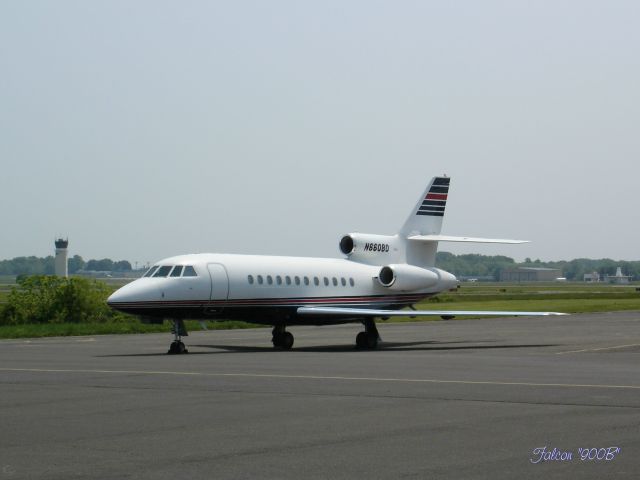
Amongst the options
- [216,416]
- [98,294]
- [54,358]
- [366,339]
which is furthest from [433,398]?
[98,294]

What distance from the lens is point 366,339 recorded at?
33.1 metres

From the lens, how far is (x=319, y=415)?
14.4m

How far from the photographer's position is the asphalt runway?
10539 millimetres

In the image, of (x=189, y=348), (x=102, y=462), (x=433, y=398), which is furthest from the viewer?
(x=189, y=348)

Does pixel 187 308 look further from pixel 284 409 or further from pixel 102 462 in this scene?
pixel 102 462

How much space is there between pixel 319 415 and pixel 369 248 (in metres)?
23.4

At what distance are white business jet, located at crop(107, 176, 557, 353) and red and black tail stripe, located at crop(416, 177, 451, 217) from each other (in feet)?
0.12

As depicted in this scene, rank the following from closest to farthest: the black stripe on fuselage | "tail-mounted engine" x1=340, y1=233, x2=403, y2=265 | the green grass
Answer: "tail-mounted engine" x1=340, y1=233, x2=403, y2=265, the black stripe on fuselage, the green grass

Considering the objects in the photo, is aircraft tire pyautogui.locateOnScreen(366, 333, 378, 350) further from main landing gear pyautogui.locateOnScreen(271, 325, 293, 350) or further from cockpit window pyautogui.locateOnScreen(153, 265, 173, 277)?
cockpit window pyautogui.locateOnScreen(153, 265, 173, 277)

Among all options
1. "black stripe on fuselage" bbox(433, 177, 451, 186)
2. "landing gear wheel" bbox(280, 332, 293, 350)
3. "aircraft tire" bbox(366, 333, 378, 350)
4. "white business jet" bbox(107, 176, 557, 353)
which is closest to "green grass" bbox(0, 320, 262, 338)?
"white business jet" bbox(107, 176, 557, 353)

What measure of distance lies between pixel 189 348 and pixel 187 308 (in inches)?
120

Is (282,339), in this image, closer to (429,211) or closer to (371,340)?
(371,340)

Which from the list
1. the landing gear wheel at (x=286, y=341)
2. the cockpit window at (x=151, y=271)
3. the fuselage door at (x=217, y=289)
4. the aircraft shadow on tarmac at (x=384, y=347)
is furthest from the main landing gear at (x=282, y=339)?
the cockpit window at (x=151, y=271)

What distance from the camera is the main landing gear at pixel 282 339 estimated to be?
33.0 meters
